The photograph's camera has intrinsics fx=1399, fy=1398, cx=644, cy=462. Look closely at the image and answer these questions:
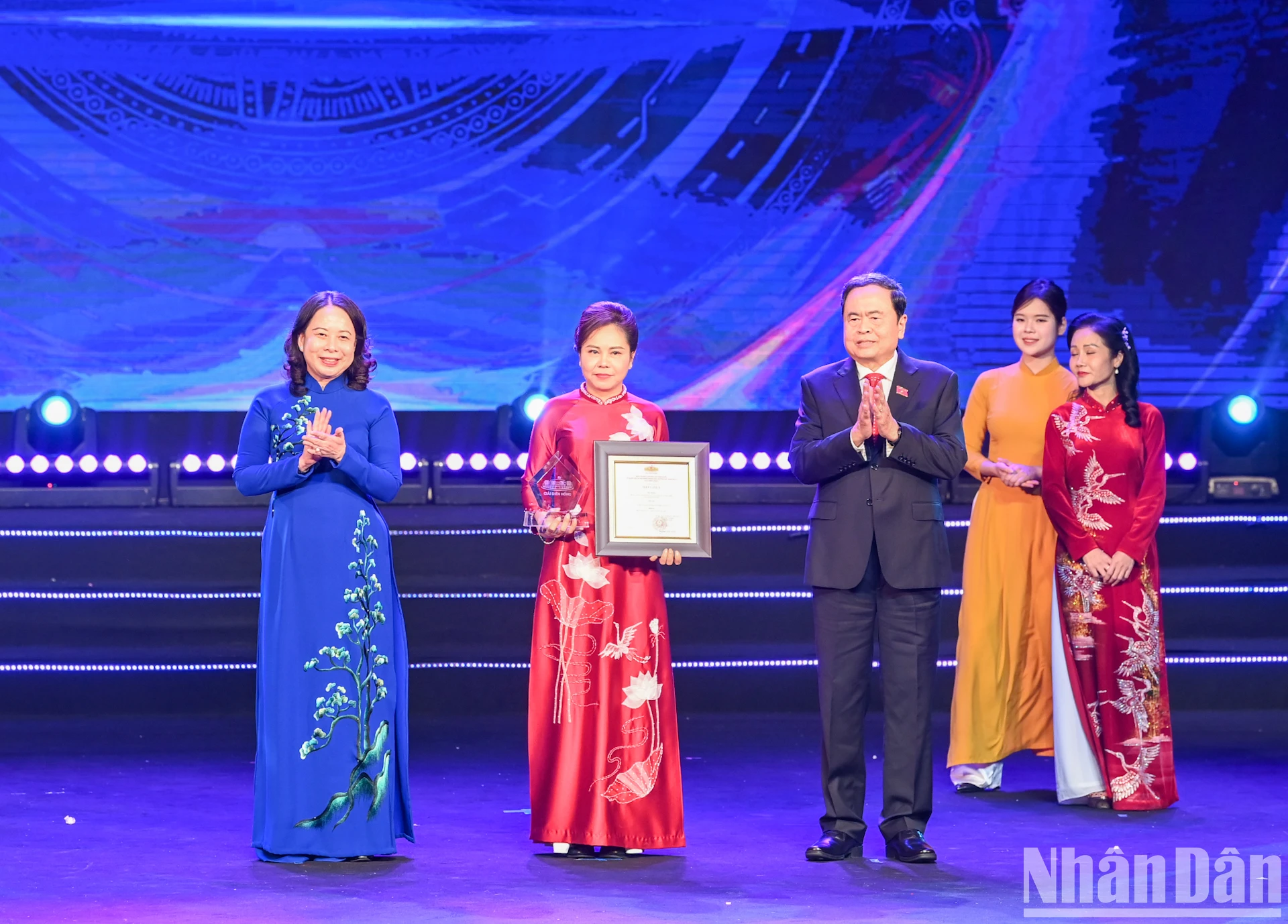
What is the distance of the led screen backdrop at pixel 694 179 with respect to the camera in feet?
20.5

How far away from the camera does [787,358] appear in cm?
638

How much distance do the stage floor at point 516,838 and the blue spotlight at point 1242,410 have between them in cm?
173

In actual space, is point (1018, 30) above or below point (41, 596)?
above

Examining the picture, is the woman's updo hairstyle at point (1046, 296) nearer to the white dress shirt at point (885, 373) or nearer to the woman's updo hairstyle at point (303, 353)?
the white dress shirt at point (885, 373)

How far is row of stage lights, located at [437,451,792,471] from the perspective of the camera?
620cm

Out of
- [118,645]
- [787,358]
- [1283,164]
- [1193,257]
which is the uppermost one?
[1283,164]

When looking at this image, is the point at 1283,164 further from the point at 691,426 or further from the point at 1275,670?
the point at 691,426

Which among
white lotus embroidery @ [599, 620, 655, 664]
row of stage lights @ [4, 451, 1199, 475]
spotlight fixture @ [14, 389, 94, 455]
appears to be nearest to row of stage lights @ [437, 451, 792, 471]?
row of stage lights @ [4, 451, 1199, 475]

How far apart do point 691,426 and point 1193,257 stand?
96.7 inches

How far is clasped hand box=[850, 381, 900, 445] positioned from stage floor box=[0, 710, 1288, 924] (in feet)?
3.10

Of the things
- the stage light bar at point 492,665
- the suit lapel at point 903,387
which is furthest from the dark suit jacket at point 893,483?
the stage light bar at point 492,665

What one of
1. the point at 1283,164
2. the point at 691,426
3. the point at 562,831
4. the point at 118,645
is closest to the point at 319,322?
the point at 562,831

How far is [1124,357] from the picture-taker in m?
3.89

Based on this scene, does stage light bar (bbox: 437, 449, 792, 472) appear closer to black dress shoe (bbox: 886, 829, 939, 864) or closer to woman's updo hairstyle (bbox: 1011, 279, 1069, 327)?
woman's updo hairstyle (bbox: 1011, 279, 1069, 327)
